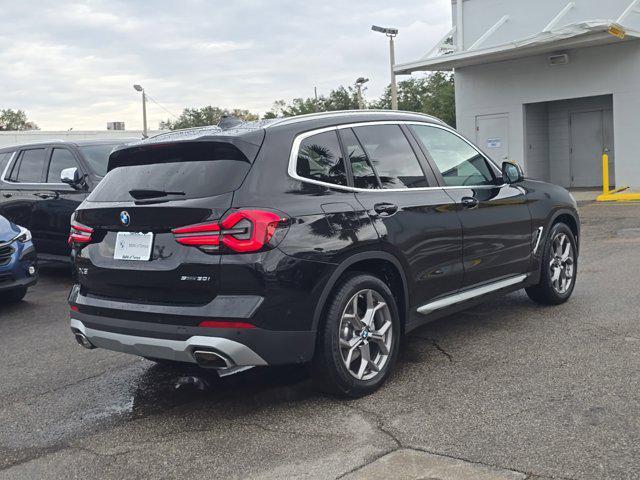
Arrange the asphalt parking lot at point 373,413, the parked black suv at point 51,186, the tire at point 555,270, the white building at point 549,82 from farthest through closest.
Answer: the white building at point 549,82 < the parked black suv at point 51,186 < the tire at point 555,270 < the asphalt parking lot at point 373,413

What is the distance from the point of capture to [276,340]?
13.4ft

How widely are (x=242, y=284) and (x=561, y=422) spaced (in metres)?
1.89

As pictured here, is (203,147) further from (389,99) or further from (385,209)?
(389,99)

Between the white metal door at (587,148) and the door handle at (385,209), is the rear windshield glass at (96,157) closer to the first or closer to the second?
the door handle at (385,209)

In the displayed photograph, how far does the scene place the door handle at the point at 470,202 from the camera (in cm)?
546

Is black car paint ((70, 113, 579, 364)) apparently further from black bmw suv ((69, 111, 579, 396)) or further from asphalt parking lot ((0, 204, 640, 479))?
asphalt parking lot ((0, 204, 640, 479))

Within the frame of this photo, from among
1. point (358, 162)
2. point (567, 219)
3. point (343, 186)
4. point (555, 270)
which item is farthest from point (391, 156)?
point (567, 219)

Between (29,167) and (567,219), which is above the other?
(29,167)

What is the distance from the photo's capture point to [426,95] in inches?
1951

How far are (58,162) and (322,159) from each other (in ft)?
20.4

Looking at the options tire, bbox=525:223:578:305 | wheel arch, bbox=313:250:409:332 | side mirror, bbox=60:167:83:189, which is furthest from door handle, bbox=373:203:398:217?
side mirror, bbox=60:167:83:189

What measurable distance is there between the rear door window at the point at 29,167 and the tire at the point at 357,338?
6787 mm

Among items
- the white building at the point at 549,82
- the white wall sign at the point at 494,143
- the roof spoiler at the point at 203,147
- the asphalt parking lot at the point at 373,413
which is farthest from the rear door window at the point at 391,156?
the white wall sign at the point at 494,143

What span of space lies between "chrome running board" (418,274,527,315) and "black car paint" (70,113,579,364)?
5cm
